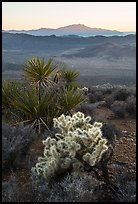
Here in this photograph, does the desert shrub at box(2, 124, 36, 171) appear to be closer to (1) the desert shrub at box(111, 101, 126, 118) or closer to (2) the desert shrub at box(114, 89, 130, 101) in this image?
(1) the desert shrub at box(111, 101, 126, 118)

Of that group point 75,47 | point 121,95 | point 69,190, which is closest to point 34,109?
point 69,190

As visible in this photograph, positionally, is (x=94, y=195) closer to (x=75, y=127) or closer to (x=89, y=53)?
(x=75, y=127)

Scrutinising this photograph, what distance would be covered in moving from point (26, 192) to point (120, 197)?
130 cm

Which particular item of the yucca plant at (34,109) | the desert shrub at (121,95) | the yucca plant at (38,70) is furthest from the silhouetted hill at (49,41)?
the yucca plant at (34,109)

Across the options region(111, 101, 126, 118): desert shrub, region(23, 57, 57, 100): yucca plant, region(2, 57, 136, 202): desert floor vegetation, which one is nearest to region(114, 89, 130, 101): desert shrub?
region(111, 101, 126, 118): desert shrub

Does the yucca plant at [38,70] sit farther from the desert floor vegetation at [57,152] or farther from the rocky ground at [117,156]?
the rocky ground at [117,156]

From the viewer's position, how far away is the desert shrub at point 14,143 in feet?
20.5

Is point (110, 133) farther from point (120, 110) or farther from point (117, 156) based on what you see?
point (120, 110)

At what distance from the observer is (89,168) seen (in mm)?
5266

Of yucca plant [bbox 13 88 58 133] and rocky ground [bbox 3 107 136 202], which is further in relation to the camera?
yucca plant [bbox 13 88 58 133]

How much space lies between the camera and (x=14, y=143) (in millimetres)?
6586

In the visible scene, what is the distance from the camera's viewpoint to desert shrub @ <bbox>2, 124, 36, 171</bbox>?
6246 millimetres

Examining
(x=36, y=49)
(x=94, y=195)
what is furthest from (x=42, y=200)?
(x=36, y=49)

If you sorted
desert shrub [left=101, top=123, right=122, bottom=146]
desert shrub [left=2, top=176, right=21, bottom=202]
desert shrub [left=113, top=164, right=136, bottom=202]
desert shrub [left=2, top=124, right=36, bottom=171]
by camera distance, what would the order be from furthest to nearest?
desert shrub [left=101, top=123, right=122, bottom=146] < desert shrub [left=2, top=124, right=36, bottom=171] < desert shrub [left=2, top=176, right=21, bottom=202] < desert shrub [left=113, top=164, right=136, bottom=202]
